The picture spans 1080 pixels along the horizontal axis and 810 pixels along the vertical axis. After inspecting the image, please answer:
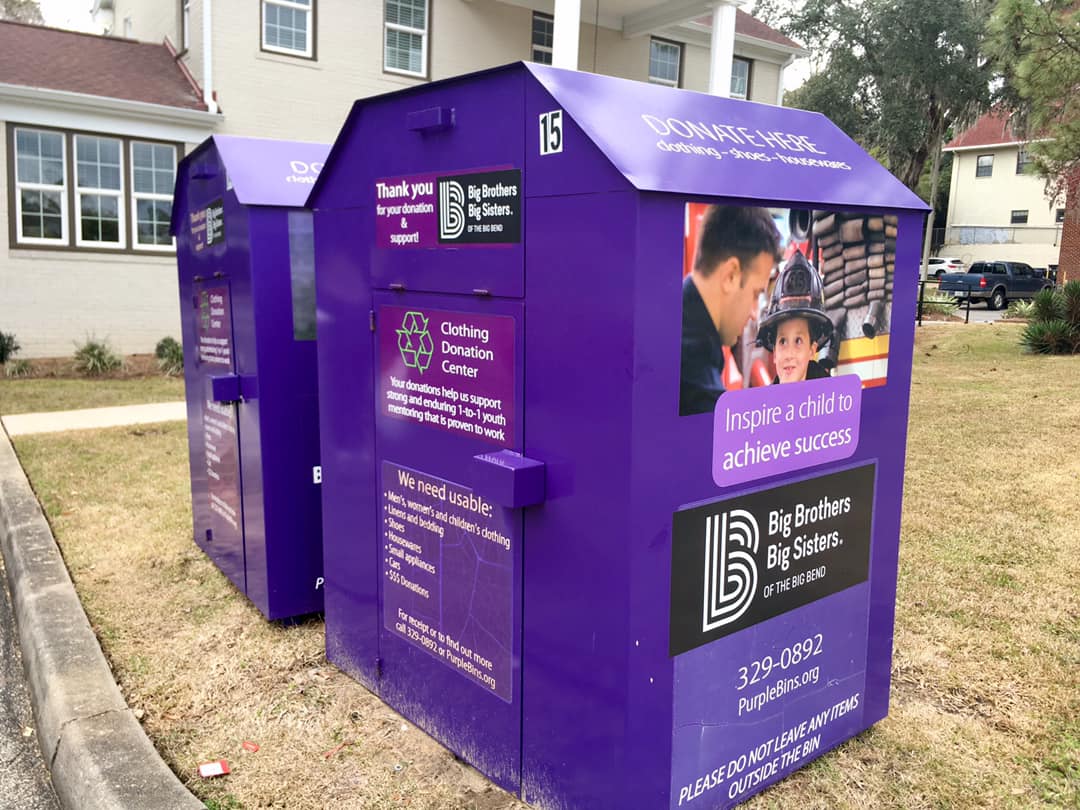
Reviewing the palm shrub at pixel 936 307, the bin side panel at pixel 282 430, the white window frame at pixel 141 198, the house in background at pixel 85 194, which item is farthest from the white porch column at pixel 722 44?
the bin side panel at pixel 282 430

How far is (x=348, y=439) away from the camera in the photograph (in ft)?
11.2

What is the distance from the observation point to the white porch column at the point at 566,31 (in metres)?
13.6

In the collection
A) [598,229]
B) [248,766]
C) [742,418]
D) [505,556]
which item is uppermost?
[598,229]

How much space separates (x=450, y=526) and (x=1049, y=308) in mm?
14044

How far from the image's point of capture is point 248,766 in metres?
3.02

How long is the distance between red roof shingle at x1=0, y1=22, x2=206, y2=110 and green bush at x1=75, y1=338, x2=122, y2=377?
3.92 metres

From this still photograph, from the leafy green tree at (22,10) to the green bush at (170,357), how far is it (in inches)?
1297

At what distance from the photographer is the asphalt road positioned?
118 inches

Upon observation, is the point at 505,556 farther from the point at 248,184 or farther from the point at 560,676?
the point at 248,184

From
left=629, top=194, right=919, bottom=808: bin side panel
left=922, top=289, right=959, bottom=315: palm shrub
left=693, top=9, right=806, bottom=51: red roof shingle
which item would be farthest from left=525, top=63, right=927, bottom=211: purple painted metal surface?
left=922, top=289, right=959, bottom=315: palm shrub

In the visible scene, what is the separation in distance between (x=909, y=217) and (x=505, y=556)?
169cm

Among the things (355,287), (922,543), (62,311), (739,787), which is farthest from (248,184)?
(62,311)

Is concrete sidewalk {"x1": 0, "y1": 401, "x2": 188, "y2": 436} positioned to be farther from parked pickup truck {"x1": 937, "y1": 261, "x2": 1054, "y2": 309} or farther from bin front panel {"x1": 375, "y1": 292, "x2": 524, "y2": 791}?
parked pickup truck {"x1": 937, "y1": 261, "x2": 1054, "y2": 309}

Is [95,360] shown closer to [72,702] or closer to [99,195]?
[99,195]
